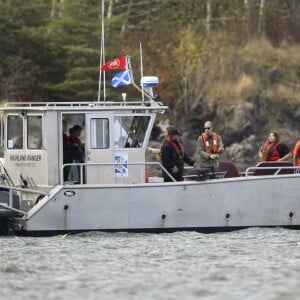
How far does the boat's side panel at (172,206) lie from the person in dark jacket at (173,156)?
1.88ft

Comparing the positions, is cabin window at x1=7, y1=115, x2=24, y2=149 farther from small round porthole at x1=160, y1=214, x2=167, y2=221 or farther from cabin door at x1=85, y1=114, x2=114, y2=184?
small round porthole at x1=160, y1=214, x2=167, y2=221

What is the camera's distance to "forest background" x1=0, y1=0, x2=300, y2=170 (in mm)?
47281

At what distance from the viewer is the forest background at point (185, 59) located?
47.3m

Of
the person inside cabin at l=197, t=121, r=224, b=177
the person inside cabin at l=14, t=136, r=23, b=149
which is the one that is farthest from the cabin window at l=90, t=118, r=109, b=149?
the person inside cabin at l=197, t=121, r=224, b=177

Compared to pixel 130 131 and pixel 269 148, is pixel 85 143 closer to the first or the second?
pixel 130 131

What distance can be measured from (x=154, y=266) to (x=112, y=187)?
403cm

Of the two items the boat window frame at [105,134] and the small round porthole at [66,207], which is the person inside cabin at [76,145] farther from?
the small round porthole at [66,207]

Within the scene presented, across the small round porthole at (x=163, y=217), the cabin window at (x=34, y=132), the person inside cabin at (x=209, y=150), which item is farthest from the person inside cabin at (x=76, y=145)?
the person inside cabin at (x=209, y=150)

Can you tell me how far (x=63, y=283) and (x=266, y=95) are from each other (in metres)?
34.5

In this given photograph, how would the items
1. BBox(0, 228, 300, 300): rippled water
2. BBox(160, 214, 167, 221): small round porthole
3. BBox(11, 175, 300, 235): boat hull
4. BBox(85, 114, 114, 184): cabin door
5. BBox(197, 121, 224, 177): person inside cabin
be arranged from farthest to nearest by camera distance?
1. BBox(197, 121, 224, 177): person inside cabin
2. BBox(85, 114, 114, 184): cabin door
3. BBox(160, 214, 167, 221): small round porthole
4. BBox(11, 175, 300, 235): boat hull
5. BBox(0, 228, 300, 300): rippled water

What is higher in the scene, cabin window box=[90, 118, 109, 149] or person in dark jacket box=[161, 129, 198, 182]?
cabin window box=[90, 118, 109, 149]

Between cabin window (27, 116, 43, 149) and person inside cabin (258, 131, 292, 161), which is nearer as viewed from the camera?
cabin window (27, 116, 43, 149)

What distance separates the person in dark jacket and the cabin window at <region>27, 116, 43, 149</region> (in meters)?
2.08

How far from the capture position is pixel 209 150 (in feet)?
72.2
